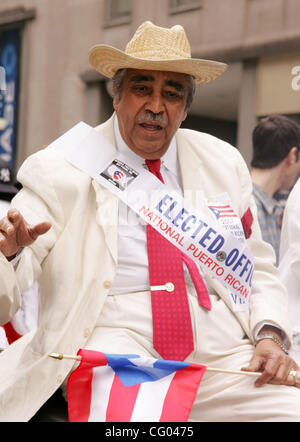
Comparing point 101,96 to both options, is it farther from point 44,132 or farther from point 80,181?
point 80,181

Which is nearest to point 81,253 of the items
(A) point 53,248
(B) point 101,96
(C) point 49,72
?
(A) point 53,248

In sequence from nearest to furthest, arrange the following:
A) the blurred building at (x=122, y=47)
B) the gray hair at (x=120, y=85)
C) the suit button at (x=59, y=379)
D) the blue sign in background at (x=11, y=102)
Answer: the suit button at (x=59, y=379)
the gray hair at (x=120, y=85)
the blurred building at (x=122, y=47)
the blue sign in background at (x=11, y=102)

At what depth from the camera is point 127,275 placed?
9.18 feet

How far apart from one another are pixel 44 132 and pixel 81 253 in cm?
1140

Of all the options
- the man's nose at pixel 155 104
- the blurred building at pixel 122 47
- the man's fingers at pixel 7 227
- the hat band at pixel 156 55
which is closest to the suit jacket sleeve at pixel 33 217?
the man's fingers at pixel 7 227

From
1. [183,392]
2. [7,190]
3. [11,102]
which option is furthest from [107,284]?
[11,102]

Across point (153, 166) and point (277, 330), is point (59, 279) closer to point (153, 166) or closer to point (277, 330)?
point (153, 166)

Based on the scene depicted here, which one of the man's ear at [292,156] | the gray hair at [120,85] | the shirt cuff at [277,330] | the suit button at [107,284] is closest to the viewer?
the suit button at [107,284]

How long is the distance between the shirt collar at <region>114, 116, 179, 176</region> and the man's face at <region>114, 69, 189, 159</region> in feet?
0.13

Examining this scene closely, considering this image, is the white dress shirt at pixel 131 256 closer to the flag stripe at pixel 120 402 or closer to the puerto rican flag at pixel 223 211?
the puerto rican flag at pixel 223 211

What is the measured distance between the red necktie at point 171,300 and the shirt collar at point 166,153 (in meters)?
0.38

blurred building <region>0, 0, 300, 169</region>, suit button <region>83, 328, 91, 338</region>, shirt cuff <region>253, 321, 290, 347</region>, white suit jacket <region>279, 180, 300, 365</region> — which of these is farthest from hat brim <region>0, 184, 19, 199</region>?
blurred building <region>0, 0, 300, 169</region>

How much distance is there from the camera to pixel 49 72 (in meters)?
13.9

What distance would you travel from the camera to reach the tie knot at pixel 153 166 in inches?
120
